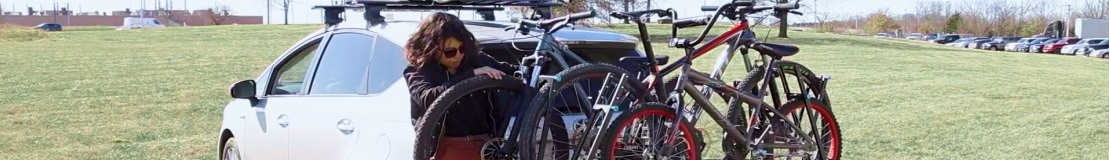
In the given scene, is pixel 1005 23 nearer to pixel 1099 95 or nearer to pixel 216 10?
pixel 216 10

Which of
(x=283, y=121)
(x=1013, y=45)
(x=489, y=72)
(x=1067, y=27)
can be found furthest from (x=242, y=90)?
(x=1067, y=27)

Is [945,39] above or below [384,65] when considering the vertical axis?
below

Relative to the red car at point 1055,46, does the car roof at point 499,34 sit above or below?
above

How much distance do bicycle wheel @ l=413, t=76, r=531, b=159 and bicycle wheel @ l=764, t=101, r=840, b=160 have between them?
1566mm

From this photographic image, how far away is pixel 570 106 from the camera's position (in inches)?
180

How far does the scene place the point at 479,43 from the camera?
4.81 meters

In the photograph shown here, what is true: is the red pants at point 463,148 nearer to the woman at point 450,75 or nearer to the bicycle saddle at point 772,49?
the woman at point 450,75

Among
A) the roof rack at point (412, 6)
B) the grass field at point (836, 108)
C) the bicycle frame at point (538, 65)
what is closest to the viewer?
the bicycle frame at point (538, 65)

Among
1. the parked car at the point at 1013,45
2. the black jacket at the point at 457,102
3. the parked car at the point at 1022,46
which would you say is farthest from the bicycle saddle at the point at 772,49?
the parked car at the point at 1013,45

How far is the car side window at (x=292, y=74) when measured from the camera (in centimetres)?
597

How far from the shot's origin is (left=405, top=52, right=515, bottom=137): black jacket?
4188mm

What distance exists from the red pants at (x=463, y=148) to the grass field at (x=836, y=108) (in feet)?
13.1

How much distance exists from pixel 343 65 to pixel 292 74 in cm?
131

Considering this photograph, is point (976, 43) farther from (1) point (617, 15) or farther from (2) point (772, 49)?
(1) point (617, 15)
